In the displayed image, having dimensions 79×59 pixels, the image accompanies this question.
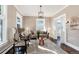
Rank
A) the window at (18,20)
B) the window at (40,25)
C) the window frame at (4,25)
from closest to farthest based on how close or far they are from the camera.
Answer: the window frame at (4,25), the window at (18,20), the window at (40,25)

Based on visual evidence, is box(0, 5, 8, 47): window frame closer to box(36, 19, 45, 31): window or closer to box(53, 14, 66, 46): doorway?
box(36, 19, 45, 31): window

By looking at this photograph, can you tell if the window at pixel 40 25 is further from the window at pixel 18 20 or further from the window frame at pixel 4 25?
the window frame at pixel 4 25

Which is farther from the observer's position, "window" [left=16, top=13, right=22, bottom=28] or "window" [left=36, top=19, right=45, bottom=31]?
"window" [left=36, top=19, right=45, bottom=31]

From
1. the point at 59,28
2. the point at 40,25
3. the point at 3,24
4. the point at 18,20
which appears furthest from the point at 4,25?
the point at 59,28

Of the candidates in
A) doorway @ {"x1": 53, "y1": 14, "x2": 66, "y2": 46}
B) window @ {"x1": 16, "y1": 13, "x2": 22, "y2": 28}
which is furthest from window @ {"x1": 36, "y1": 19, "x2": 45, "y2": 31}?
window @ {"x1": 16, "y1": 13, "x2": 22, "y2": 28}

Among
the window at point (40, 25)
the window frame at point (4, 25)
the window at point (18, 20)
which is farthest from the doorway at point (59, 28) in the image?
the window frame at point (4, 25)

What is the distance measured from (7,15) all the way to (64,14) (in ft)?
3.87

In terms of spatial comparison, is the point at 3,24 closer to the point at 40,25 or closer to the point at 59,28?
the point at 40,25

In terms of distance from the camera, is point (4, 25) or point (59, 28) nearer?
point (4, 25)

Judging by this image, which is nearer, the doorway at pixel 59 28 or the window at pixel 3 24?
the window at pixel 3 24

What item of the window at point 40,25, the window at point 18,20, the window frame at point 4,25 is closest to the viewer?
the window frame at point 4,25

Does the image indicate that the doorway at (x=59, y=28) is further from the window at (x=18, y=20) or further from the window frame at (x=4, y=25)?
the window frame at (x=4, y=25)

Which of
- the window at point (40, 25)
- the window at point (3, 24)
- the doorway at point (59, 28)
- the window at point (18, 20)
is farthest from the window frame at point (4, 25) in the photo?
the doorway at point (59, 28)
